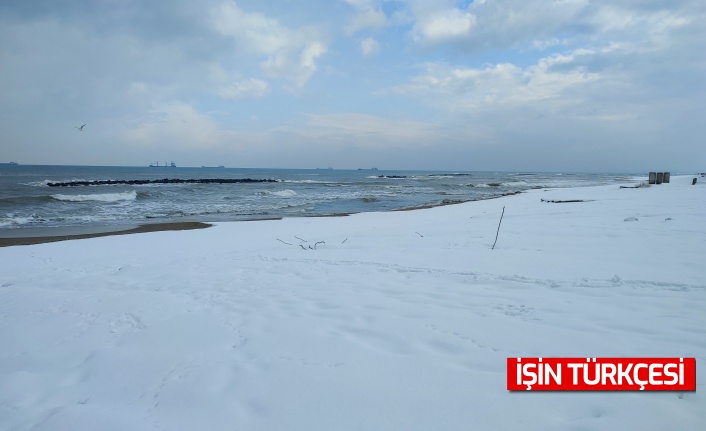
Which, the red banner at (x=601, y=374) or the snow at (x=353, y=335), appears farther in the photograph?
the red banner at (x=601, y=374)

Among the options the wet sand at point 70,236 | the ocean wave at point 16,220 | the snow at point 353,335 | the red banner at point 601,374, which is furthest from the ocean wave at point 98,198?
the red banner at point 601,374

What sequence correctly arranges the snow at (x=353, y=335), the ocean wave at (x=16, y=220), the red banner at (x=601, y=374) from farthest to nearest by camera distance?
the ocean wave at (x=16, y=220) < the red banner at (x=601, y=374) < the snow at (x=353, y=335)

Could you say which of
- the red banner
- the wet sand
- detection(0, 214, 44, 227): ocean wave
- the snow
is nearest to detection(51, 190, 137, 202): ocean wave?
detection(0, 214, 44, 227): ocean wave

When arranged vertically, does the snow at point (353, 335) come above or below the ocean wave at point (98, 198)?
below

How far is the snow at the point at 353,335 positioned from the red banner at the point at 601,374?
0.07m

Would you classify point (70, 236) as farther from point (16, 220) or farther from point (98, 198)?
point (98, 198)

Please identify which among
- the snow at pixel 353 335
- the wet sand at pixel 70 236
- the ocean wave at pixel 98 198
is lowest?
the wet sand at pixel 70 236

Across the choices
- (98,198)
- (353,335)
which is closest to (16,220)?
Result: (98,198)

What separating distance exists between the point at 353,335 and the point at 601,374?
1714 millimetres

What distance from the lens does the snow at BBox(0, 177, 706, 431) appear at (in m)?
2.02

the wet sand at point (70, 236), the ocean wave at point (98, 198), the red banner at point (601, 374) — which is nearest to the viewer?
the red banner at point (601, 374)

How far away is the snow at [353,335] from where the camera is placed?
2.02 meters

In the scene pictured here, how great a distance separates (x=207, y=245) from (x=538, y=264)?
22.5ft

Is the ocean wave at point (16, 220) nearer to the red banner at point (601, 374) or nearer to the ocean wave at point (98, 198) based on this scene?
the ocean wave at point (98, 198)
